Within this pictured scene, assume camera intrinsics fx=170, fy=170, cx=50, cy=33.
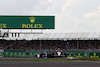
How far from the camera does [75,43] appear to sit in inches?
1853

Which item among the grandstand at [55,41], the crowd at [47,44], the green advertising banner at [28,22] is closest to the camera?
the green advertising banner at [28,22]

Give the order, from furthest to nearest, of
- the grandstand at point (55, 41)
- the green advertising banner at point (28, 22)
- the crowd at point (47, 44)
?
1. the crowd at point (47, 44)
2. the grandstand at point (55, 41)
3. the green advertising banner at point (28, 22)

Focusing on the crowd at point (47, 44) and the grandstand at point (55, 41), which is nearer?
the grandstand at point (55, 41)

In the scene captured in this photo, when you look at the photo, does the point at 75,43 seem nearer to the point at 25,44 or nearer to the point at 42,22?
the point at 25,44

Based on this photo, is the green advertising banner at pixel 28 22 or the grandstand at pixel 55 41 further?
the grandstand at pixel 55 41

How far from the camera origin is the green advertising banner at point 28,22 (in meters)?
31.7

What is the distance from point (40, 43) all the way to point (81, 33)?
1114 cm

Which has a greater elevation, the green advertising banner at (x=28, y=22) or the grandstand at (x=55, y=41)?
the green advertising banner at (x=28, y=22)

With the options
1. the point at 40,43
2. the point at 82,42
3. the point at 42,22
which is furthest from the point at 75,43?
the point at 42,22

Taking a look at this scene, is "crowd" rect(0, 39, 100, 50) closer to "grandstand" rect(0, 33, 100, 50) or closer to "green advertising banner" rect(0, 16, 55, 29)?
"grandstand" rect(0, 33, 100, 50)

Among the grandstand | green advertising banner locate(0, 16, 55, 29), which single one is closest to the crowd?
the grandstand

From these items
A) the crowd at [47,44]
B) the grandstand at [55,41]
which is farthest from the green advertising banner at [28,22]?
the crowd at [47,44]

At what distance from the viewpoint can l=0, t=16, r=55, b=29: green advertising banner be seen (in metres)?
31.7

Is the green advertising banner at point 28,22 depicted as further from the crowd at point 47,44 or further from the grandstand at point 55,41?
the crowd at point 47,44
